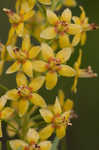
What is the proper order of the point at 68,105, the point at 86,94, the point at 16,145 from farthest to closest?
1. the point at 86,94
2. the point at 68,105
3. the point at 16,145

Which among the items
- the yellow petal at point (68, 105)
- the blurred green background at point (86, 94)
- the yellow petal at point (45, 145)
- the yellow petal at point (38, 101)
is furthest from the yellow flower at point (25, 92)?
the blurred green background at point (86, 94)

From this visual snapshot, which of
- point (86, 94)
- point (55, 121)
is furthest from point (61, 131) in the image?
point (86, 94)

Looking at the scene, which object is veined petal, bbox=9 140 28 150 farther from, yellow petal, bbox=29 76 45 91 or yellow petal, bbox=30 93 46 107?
yellow petal, bbox=29 76 45 91

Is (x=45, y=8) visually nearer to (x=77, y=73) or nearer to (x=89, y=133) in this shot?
(x=77, y=73)

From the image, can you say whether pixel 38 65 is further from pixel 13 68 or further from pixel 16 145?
pixel 16 145

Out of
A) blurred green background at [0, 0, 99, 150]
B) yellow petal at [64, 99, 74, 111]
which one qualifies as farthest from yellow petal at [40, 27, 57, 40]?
blurred green background at [0, 0, 99, 150]

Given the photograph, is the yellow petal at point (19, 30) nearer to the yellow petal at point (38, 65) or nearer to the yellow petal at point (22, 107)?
the yellow petal at point (38, 65)
